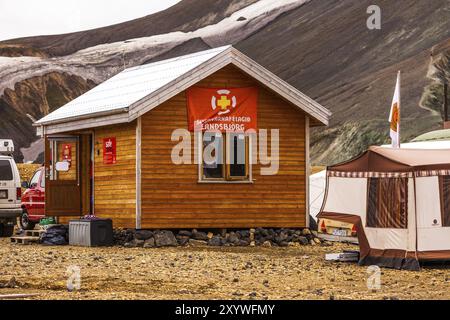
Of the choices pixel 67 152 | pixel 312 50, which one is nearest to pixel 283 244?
pixel 67 152

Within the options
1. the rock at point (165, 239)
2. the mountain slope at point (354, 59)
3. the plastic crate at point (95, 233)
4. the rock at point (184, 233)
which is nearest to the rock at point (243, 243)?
the rock at point (184, 233)

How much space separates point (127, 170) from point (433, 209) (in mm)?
8522

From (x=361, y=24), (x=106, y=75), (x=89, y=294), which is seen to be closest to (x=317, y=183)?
(x=89, y=294)

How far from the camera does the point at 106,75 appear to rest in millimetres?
130500

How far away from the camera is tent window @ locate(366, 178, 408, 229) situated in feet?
60.6

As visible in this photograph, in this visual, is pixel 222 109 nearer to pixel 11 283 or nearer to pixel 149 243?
pixel 149 243

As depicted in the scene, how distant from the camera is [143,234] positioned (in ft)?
78.6

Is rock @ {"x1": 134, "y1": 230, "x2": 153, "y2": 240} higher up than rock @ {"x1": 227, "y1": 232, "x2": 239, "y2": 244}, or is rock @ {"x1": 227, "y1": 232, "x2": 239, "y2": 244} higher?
rock @ {"x1": 134, "y1": 230, "x2": 153, "y2": 240}

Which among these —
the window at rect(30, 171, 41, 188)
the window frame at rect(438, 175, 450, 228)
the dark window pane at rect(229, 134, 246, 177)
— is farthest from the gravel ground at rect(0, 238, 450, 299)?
the window at rect(30, 171, 41, 188)

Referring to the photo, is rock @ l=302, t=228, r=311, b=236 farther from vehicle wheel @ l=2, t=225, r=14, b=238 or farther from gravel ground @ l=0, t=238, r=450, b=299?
vehicle wheel @ l=2, t=225, r=14, b=238

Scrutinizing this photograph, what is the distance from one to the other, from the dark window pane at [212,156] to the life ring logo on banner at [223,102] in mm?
617

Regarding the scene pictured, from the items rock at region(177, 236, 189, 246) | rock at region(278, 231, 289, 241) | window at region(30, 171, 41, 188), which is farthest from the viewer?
window at region(30, 171, 41, 188)

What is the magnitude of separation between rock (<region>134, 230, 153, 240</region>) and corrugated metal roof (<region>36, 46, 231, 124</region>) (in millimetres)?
2739

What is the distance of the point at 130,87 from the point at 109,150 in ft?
6.13
